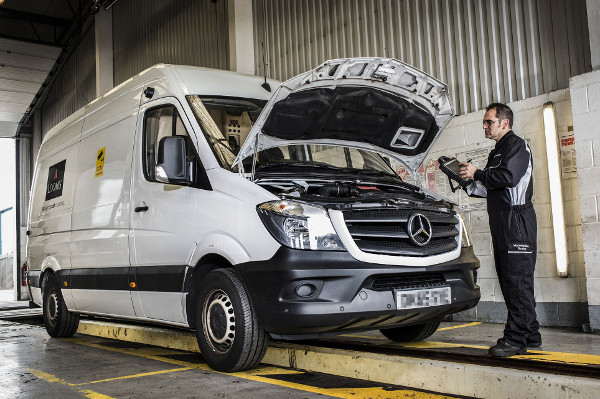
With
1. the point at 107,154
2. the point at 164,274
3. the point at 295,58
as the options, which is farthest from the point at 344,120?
the point at 295,58

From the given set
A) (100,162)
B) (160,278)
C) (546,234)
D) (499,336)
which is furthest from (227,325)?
(546,234)

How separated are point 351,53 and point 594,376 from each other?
6.23 meters

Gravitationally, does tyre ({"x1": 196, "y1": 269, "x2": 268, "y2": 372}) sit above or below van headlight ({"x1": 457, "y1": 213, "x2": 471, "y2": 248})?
below

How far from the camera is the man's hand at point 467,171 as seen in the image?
169 inches

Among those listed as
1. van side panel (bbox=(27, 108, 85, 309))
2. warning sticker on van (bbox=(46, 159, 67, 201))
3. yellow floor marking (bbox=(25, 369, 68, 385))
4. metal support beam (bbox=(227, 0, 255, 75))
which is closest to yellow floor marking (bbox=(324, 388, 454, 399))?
yellow floor marking (bbox=(25, 369, 68, 385))

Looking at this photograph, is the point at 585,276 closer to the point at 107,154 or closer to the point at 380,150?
the point at 380,150

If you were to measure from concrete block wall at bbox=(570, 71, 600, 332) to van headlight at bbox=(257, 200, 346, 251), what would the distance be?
10.4 ft

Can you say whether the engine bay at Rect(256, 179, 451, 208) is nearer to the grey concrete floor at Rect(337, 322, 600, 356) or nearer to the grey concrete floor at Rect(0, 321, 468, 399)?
the grey concrete floor at Rect(0, 321, 468, 399)

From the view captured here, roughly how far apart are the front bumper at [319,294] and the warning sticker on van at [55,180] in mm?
3929

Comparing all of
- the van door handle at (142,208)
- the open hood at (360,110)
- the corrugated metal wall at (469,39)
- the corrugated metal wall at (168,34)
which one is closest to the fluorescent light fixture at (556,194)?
the corrugated metal wall at (469,39)

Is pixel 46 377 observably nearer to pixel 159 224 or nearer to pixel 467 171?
pixel 159 224

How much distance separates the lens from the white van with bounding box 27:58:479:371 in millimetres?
3789

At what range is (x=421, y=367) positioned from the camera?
3.74 metres

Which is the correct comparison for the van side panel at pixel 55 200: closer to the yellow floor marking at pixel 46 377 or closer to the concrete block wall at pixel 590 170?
the yellow floor marking at pixel 46 377
